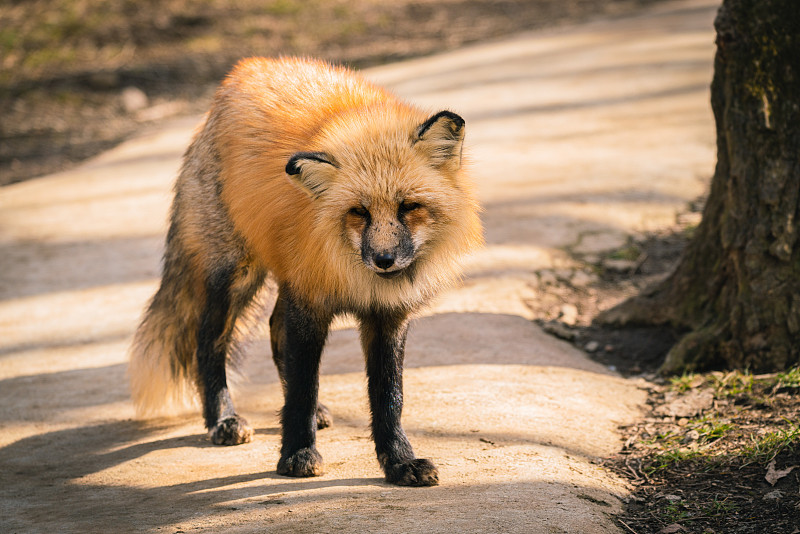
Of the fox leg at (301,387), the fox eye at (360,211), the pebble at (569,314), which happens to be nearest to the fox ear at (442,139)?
the fox eye at (360,211)

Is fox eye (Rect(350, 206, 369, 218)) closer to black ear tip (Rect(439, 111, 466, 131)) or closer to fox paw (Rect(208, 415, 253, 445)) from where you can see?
black ear tip (Rect(439, 111, 466, 131))

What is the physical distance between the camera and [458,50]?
518 inches

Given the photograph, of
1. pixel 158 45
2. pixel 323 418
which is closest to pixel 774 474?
pixel 323 418

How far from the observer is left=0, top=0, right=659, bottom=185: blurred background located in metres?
11.2

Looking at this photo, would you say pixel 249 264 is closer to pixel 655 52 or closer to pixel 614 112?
pixel 614 112

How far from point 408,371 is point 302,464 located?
1218 millimetres

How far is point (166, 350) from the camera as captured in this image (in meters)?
4.38

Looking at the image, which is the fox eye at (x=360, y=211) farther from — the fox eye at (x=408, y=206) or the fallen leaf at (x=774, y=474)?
the fallen leaf at (x=774, y=474)

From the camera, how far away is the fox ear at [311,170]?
308 centimetres

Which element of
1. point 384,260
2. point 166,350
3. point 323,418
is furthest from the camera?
point 166,350

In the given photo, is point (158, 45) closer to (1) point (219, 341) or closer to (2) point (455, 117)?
(1) point (219, 341)

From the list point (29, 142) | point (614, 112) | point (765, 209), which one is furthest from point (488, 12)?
point (765, 209)

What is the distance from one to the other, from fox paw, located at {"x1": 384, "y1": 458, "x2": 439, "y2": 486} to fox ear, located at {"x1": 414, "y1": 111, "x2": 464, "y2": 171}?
1263 millimetres

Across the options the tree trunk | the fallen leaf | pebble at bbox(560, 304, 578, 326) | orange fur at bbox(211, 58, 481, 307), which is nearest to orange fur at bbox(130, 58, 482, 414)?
orange fur at bbox(211, 58, 481, 307)
